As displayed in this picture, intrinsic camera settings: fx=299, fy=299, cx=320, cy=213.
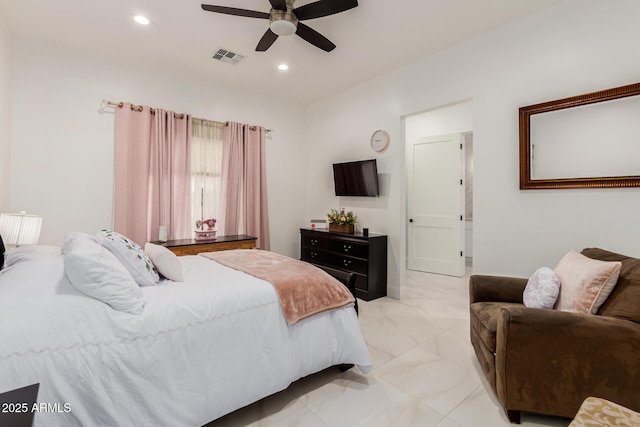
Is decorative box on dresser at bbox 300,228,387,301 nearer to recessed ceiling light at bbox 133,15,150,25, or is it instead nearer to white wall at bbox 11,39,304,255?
white wall at bbox 11,39,304,255

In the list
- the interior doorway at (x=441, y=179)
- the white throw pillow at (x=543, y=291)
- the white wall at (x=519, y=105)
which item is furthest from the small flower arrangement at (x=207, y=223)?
the white throw pillow at (x=543, y=291)

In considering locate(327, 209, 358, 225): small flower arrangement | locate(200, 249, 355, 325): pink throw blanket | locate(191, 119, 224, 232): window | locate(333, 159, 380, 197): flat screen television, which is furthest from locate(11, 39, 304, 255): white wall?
locate(327, 209, 358, 225): small flower arrangement

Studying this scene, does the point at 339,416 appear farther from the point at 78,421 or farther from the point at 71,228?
the point at 71,228

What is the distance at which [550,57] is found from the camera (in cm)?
265

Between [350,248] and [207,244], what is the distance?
6.02ft

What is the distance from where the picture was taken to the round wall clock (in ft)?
13.2

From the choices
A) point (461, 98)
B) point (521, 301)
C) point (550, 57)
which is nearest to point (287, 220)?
point (461, 98)

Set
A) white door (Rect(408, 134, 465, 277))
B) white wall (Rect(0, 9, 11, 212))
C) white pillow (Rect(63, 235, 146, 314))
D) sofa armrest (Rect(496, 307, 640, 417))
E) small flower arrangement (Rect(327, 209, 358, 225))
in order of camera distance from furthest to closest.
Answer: white door (Rect(408, 134, 465, 277))
small flower arrangement (Rect(327, 209, 358, 225))
white wall (Rect(0, 9, 11, 212))
sofa armrest (Rect(496, 307, 640, 417))
white pillow (Rect(63, 235, 146, 314))

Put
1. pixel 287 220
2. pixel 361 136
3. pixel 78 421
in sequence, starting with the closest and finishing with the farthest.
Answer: pixel 78 421, pixel 361 136, pixel 287 220

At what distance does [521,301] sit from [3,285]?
3110mm

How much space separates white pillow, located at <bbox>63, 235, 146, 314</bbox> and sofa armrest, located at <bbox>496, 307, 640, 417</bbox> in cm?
196

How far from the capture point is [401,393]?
77.1 inches

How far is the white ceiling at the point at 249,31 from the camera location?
8.62 feet

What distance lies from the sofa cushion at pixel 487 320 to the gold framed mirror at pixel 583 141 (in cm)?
123
